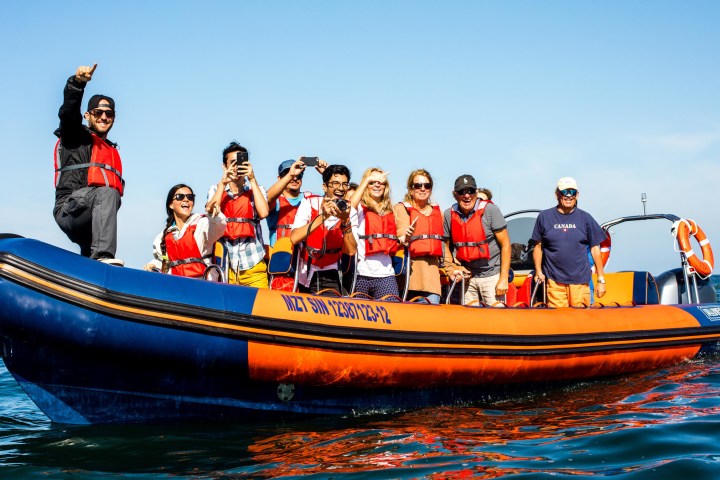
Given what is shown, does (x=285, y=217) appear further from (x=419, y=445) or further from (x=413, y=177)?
(x=419, y=445)

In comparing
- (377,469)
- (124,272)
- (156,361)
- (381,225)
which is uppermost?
(381,225)

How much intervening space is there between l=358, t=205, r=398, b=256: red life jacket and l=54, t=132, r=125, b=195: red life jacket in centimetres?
193

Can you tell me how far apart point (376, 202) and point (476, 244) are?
1.09m

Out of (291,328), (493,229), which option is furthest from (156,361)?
(493,229)

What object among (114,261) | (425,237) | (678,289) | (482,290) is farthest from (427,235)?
(678,289)

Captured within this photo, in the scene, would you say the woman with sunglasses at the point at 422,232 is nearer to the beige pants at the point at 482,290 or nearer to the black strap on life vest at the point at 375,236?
the black strap on life vest at the point at 375,236

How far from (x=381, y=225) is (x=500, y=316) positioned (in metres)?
1.23

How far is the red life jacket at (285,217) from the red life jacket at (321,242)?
1.49 ft

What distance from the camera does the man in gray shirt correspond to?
21.7 feet

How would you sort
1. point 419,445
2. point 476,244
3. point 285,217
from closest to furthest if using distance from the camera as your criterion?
point 419,445 < point 285,217 < point 476,244

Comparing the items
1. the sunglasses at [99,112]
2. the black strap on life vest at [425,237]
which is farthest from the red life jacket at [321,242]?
the sunglasses at [99,112]

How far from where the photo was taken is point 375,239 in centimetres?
595

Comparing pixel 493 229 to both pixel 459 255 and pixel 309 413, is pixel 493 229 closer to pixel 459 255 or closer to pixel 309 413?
pixel 459 255

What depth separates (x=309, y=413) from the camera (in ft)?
17.7
